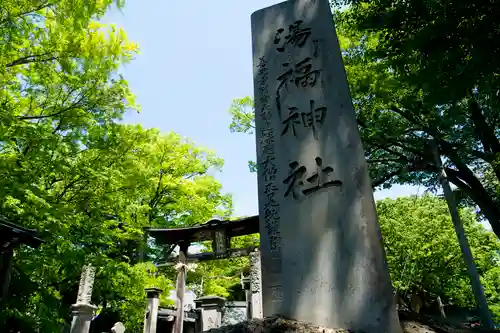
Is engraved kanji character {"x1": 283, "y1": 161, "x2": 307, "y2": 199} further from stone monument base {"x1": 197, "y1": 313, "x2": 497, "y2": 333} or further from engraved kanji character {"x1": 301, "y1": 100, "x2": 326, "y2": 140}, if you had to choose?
Result: stone monument base {"x1": 197, "y1": 313, "x2": 497, "y2": 333}

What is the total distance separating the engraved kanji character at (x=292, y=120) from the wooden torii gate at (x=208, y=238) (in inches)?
280

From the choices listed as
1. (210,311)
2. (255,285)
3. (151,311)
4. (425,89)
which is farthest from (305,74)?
(210,311)

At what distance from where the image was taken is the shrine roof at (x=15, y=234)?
632cm

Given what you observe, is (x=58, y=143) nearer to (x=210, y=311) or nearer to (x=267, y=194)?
(x=267, y=194)

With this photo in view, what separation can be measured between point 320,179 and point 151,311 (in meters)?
9.19

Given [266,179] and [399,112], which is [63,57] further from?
[399,112]

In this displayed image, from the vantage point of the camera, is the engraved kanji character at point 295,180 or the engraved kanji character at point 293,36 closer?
the engraved kanji character at point 295,180

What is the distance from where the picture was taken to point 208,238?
461 inches

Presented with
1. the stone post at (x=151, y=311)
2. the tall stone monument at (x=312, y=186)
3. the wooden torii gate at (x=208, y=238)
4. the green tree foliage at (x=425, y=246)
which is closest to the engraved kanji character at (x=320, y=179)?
the tall stone monument at (x=312, y=186)

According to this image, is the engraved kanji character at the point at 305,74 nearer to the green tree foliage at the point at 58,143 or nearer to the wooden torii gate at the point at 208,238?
the green tree foliage at the point at 58,143

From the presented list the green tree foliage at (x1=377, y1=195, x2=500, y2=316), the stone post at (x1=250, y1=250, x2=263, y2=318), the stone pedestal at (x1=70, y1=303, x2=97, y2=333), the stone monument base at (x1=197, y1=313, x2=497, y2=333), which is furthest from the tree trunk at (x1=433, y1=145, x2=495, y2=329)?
the stone pedestal at (x1=70, y1=303, x2=97, y2=333)

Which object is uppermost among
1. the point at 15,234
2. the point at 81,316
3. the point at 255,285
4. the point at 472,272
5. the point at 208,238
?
the point at 208,238

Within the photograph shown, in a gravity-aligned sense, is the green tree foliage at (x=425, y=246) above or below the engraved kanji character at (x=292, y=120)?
above

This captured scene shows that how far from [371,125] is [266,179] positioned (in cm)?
Result: 820
